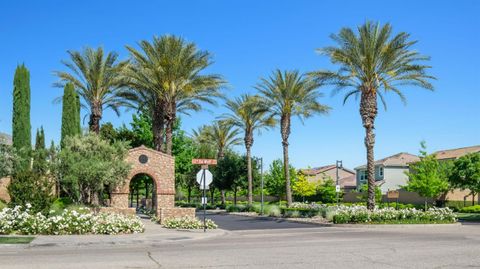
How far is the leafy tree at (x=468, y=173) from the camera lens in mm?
44781

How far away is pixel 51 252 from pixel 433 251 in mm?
10381

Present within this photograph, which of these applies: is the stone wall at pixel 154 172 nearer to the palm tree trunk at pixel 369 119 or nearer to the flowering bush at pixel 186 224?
the flowering bush at pixel 186 224

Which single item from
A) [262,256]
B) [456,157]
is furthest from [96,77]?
[456,157]

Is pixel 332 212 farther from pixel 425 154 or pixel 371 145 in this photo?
pixel 425 154

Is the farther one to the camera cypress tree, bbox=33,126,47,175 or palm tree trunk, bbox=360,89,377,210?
palm tree trunk, bbox=360,89,377,210

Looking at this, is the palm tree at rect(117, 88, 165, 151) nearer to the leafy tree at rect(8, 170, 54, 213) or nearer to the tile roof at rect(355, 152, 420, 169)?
the leafy tree at rect(8, 170, 54, 213)

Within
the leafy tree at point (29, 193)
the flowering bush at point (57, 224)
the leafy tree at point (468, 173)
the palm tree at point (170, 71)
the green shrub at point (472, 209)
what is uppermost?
the palm tree at point (170, 71)

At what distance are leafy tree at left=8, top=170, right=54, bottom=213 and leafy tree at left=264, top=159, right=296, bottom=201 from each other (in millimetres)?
51125

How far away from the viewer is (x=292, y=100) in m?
42.2

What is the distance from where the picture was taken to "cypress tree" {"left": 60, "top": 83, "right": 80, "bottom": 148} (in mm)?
37875

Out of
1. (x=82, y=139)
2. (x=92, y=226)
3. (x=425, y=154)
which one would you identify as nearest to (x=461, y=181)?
(x=425, y=154)

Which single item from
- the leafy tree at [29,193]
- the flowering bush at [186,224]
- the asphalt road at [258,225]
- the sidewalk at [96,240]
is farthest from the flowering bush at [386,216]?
Result: the leafy tree at [29,193]

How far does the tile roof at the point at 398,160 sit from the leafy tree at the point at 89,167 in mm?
56827

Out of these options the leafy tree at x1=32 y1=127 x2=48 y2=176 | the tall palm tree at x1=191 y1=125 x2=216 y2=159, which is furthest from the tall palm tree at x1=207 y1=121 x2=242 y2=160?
the leafy tree at x1=32 y1=127 x2=48 y2=176
